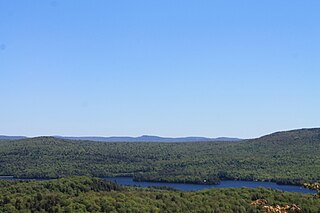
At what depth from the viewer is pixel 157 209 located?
98.9 m

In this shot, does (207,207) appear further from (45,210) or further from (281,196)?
(45,210)

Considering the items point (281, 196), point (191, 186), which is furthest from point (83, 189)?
point (191, 186)

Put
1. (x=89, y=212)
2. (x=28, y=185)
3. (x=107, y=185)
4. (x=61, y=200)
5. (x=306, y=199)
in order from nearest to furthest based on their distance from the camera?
1. (x=89, y=212)
2. (x=61, y=200)
3. (x=306, y=199)
4. (x=28, y=185)
5. (x=107, y=185)

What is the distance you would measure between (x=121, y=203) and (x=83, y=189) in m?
32.6

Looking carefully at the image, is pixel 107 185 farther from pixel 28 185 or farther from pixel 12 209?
pixel 12 209

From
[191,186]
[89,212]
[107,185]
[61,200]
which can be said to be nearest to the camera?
[89,212]

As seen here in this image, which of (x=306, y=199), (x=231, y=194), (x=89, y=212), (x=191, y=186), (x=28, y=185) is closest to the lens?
(x=89, y=212)

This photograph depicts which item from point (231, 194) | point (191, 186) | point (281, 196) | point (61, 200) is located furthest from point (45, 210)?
point (191, 186)

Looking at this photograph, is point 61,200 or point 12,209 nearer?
point 12,209

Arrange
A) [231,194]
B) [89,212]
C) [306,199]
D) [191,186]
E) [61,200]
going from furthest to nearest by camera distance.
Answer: [191,186], [231,194], [306,199], [61,200], [89,212]

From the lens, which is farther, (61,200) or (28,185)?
(28,185)

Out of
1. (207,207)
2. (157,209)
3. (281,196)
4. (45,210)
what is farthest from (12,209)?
(281,196)

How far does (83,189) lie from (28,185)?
49.4ft

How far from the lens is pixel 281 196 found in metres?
112
